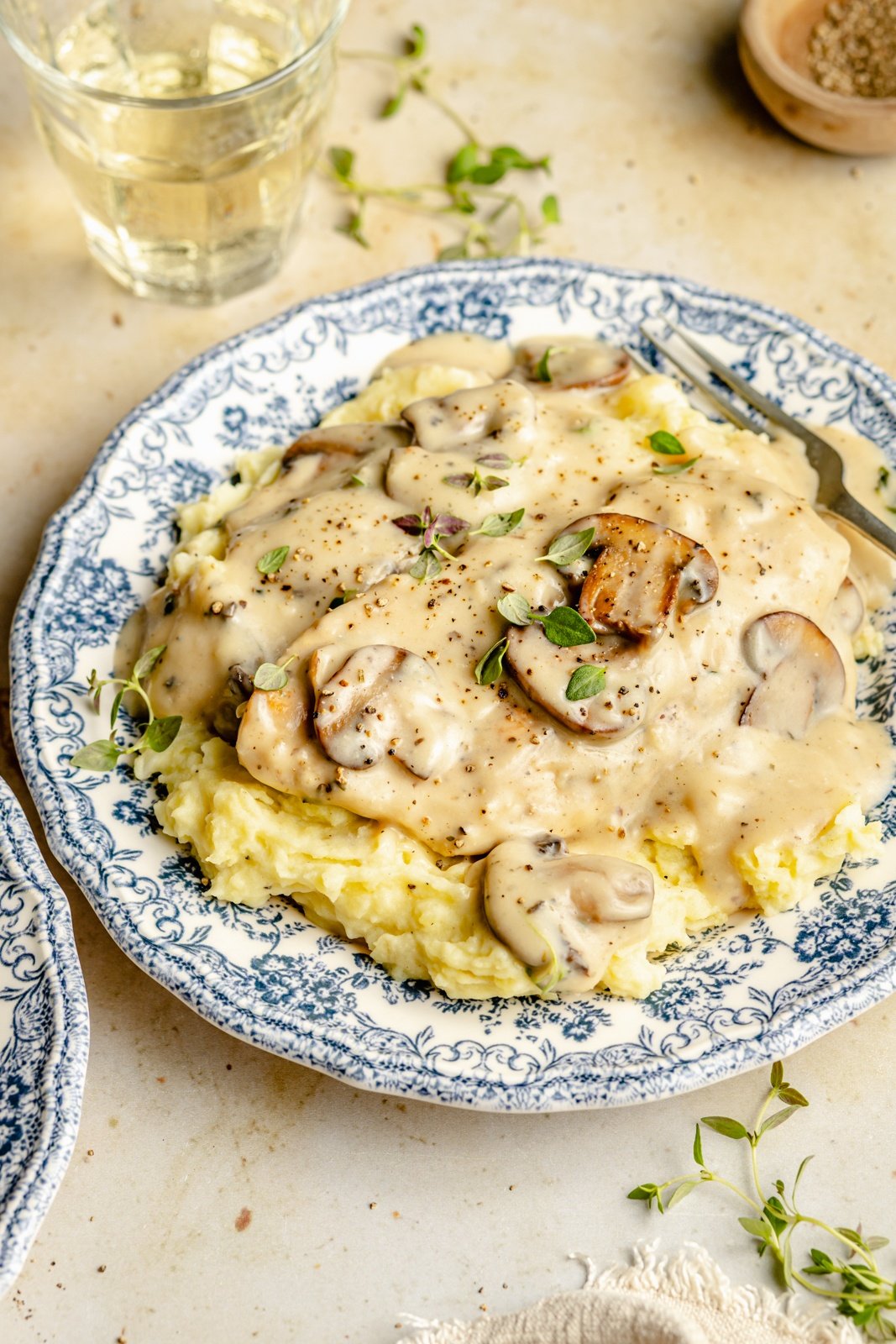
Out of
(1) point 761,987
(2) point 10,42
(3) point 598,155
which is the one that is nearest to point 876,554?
(1) point 761,987

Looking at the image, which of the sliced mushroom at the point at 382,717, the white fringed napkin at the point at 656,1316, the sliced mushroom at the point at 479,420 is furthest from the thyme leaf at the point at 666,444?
the white fringed napkin at the point at 656,1316

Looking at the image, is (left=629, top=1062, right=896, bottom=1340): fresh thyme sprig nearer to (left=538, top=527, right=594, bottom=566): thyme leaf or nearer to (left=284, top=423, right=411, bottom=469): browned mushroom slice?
(left=538, top=527, right=594, bottom=566): thyme leaf

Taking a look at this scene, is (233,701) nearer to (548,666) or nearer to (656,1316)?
(548,666)

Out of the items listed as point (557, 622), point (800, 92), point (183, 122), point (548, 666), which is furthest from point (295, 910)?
point (800, 92)

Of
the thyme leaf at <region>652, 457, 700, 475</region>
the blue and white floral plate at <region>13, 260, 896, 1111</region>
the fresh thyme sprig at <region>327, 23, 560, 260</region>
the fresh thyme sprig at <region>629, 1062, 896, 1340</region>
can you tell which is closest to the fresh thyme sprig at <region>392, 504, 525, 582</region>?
the thyme leaf at <region>652, 457, 700, 475</region>

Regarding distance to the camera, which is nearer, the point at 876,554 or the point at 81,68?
the point at 876,554

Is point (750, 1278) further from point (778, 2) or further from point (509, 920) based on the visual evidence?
point (778, 2)
